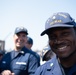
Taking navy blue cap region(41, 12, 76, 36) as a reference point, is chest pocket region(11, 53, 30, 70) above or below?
below

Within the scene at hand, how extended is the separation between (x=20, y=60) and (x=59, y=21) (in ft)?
7.72

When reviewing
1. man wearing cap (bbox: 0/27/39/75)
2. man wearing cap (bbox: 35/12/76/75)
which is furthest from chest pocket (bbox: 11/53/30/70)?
man wearing cap (bbox: 35/12/76/75)

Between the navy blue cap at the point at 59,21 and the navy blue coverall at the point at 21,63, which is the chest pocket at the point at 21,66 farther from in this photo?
the navy blue cap at the point at 59,21

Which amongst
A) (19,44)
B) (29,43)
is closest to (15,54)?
(19,44)

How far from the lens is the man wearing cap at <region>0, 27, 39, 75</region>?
450 centimetres

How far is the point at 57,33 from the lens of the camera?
250cm

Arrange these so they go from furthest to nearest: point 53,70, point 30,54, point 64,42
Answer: point 30,54, point 53,70, point 64,42

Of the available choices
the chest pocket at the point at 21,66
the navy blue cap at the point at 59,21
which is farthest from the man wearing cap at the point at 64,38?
the chest pocket at the point at 21,66

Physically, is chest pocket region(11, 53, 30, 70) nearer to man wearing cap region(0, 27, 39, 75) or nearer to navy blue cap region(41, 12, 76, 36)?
man wearing cap region(0, 27, 39, 75)

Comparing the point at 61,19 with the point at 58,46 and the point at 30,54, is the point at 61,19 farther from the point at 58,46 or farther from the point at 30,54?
the point at 30,54

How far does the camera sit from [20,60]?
4711 mm

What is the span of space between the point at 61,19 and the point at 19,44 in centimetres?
244

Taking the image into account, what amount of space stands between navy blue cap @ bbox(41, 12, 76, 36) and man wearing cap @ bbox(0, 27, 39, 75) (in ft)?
6.58

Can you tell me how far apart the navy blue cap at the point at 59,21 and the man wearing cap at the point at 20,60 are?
2.01 meters
